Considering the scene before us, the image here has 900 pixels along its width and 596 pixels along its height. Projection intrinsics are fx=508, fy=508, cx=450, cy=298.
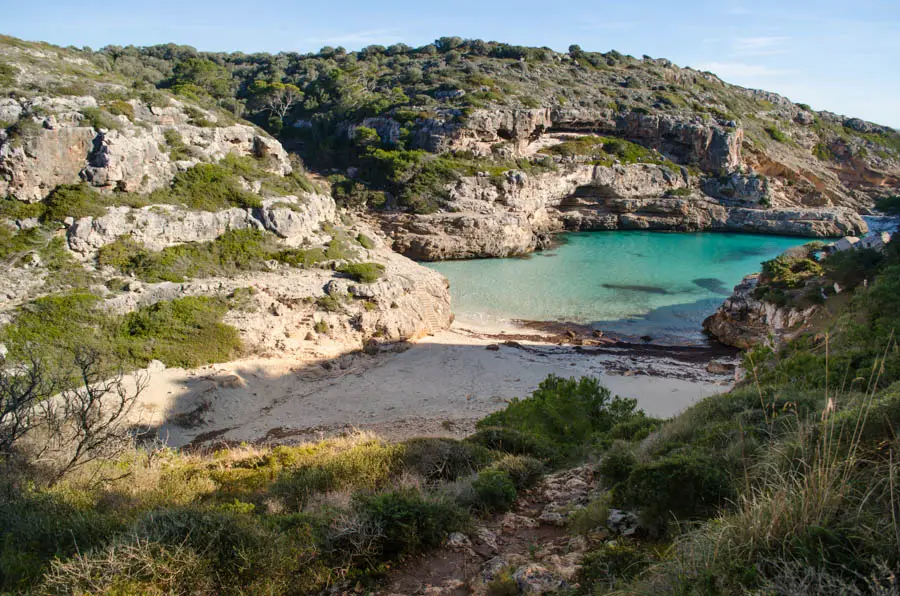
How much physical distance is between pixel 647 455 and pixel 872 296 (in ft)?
26.6

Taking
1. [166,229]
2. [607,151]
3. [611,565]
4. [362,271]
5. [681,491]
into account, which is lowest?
[611,565]

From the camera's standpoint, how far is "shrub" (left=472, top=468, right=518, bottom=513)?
5141 millimetres

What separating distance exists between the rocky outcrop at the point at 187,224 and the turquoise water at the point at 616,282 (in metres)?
8.44

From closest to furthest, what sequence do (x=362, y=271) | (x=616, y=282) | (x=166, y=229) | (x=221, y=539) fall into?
1. (x=221, y=539)
2. (x=166, y=229)
3. (x=362, y=271)
4. (x=616, y=282)

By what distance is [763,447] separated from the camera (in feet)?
13.5

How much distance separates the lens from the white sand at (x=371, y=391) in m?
12.2

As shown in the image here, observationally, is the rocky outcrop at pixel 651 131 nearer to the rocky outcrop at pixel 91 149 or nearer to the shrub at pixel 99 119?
the rocky outcrop at pixel 91 149

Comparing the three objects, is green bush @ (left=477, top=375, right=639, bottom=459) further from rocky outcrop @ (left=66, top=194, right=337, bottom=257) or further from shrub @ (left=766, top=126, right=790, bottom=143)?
shrub @ (left=766, top=126, right=790, bottom=143)

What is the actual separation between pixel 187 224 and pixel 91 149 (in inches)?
162

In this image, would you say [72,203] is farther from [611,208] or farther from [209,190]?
[611,208]

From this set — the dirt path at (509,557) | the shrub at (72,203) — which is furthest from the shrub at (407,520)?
the shrub at (72,203)

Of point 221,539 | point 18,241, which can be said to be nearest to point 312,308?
point 18,241

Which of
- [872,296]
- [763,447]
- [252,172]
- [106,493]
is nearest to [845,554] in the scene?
[763,447]

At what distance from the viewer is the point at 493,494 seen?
523 centimetres
